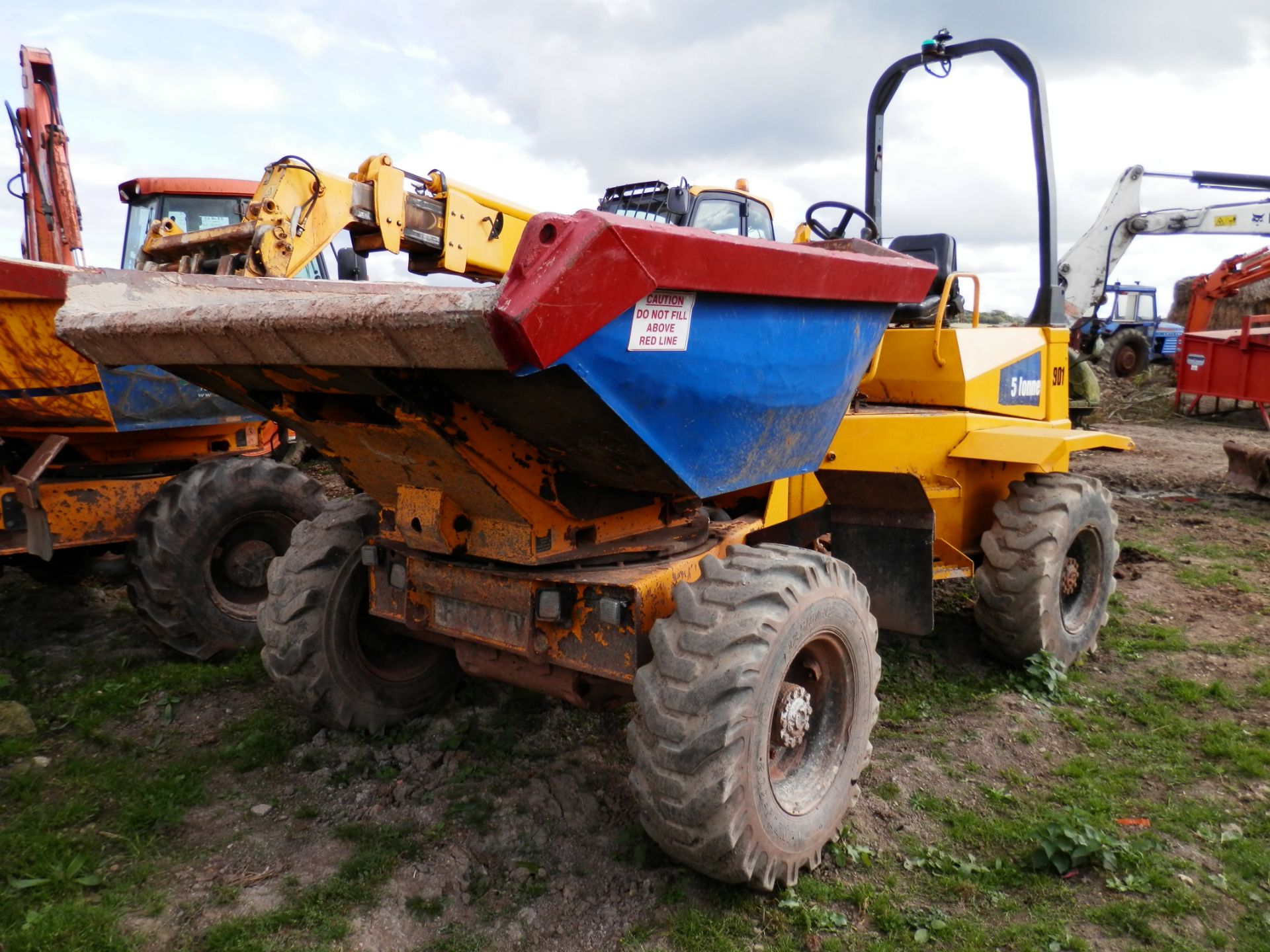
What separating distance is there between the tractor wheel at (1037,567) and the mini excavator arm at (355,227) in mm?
2685

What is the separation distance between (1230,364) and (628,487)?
11832 millimetres

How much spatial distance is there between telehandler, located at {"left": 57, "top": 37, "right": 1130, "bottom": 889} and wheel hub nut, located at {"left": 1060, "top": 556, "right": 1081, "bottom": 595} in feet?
1.17

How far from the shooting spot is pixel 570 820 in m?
3.24

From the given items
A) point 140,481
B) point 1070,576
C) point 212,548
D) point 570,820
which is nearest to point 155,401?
point 140,481

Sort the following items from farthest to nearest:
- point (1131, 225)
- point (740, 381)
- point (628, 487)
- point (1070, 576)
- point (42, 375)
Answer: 1. point (1131, 225)
2. point (1070, 576)
3. point (42, 375)
4. point (628, 487)
5. point (740, 381)

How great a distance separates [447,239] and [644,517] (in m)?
1.59

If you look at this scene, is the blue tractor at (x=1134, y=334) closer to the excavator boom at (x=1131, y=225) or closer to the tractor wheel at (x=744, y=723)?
the excavator boom at (x=1131, y=225)

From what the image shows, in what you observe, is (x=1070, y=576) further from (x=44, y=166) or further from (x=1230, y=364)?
(x=1230, y=364)

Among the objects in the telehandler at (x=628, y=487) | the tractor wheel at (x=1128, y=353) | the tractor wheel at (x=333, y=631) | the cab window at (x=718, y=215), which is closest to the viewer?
the telehandler at (x=628, y=487)

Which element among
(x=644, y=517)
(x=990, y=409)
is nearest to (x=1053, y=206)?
(x=990, y=409)

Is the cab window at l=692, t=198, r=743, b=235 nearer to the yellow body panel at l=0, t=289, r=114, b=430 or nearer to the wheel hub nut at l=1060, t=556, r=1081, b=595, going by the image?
the wheel hub nut at l=1060, t=556, r=1081, b=595

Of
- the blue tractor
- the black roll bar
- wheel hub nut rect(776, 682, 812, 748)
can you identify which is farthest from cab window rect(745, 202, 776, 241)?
the blue tractor

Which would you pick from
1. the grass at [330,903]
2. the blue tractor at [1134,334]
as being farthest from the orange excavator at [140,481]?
the blue tractor at [1134,334]

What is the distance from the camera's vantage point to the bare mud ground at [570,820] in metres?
2.70
